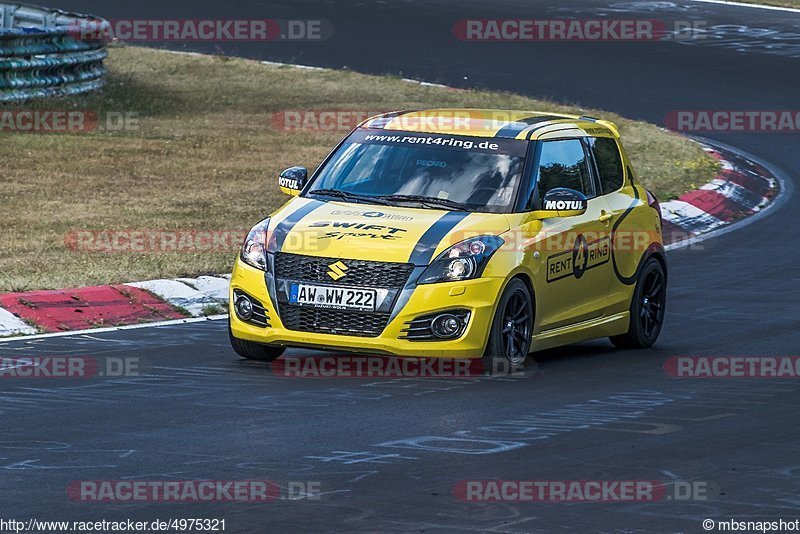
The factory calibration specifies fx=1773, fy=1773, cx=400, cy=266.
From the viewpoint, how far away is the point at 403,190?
11633mm

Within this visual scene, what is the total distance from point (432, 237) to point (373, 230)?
0.37 metres

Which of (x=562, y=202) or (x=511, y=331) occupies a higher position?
(x=562, y=202)

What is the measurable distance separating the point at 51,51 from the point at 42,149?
2.38 metres

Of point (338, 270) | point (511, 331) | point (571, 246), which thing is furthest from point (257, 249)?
point (571, 246)

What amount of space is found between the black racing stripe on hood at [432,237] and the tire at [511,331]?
522mm

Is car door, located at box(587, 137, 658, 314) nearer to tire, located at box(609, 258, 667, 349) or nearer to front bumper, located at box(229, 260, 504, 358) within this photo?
tire, located at box(609, 258, 667, 349)

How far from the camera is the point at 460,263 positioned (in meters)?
10.7

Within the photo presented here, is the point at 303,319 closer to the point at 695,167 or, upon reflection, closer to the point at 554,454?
the point at 554,454

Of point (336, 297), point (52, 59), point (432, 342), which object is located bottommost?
point (432, 342)

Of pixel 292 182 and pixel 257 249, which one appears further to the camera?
pixel 292 182

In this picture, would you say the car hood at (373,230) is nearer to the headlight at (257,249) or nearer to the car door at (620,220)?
the headlight at (257,249)
